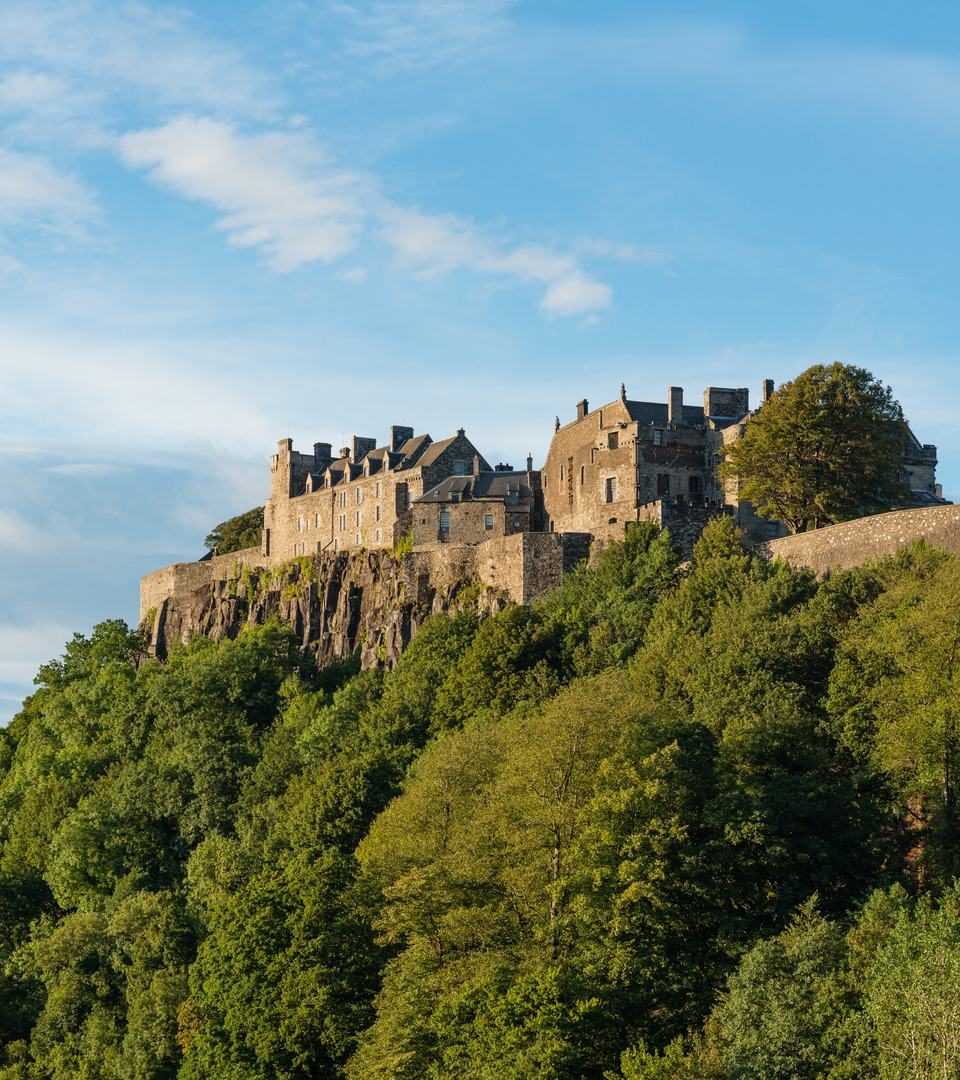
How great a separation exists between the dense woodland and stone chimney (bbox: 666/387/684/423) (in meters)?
7.82

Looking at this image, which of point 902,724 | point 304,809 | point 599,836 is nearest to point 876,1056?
point 599,836

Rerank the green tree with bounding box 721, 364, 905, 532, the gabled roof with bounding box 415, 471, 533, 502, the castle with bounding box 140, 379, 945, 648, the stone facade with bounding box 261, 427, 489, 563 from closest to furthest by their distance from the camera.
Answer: the green tree with bounding box 721, 364, 905, 532 → the castle with bounding box 140, 379, 945, 648 → the gabled roof with bounding box 415, 471, 533, 502 → the stone facade with bounding box 261, 427, 489, 563

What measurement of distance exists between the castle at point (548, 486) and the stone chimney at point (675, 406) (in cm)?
6

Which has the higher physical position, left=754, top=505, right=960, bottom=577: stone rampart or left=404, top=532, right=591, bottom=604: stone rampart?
left=404, top=532, right=591, bottom=604: stone rampart

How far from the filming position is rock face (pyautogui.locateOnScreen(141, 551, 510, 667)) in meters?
77.1

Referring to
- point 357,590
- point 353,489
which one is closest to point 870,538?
point 357,590

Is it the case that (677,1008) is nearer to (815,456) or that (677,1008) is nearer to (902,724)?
(902,724)

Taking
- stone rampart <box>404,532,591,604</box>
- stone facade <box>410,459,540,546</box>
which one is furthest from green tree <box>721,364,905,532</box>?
stone facade <box>410,459,540,546</box>

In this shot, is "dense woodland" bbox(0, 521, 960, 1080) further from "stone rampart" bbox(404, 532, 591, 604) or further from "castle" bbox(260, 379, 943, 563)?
"castle" bbox(260, 379, 943, 563)

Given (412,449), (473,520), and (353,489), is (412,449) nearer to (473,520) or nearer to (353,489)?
(353,489)

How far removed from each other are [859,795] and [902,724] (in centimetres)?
228

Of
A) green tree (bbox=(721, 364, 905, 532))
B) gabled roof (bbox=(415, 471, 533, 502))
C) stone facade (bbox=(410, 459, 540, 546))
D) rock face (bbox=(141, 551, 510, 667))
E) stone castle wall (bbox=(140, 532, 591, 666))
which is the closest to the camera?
green tree (bbox=(721, 364, 905, 532))

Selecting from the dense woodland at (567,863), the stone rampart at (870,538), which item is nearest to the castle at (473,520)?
the stone rampart at (870,538)

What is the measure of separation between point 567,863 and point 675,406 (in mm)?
34134
